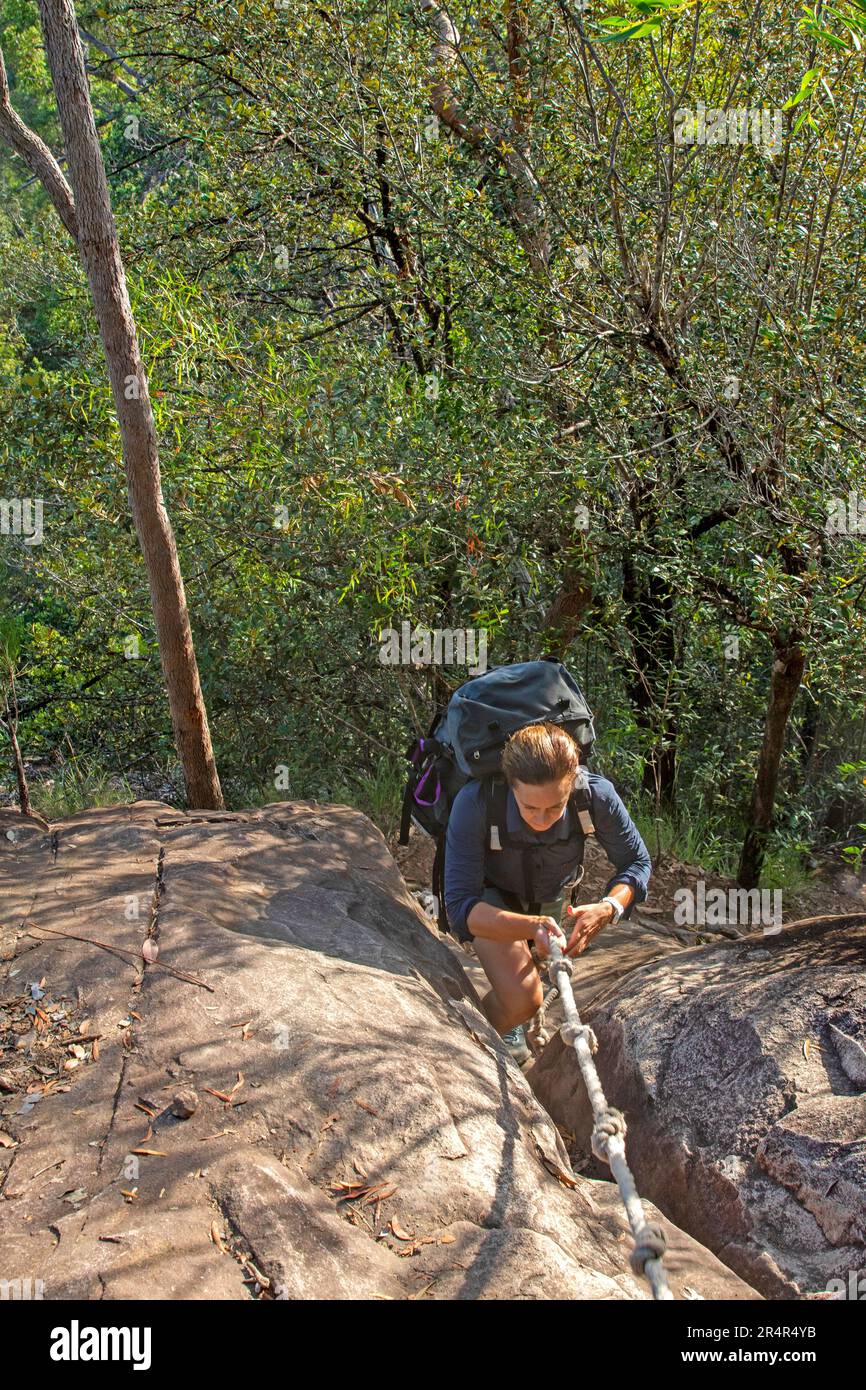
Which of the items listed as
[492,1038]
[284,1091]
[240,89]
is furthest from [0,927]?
[240,89]

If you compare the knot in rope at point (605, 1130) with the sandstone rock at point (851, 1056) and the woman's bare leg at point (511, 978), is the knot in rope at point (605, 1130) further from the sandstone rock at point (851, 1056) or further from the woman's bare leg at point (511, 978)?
the woman's bare leg at point (511, 978)

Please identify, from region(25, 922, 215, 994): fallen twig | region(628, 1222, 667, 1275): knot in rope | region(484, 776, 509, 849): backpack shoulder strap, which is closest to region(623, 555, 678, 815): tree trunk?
region(484, 776, 509, 849): backpack shoulder strap

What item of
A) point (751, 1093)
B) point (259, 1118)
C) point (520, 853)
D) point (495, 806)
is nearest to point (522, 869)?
point (520, 853)

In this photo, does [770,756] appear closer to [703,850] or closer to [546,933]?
[703,850]

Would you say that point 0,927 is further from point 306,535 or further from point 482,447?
point 482,447

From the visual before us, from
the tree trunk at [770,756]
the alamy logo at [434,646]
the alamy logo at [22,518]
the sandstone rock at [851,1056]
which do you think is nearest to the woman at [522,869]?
the sandstone rock at [851,1056]

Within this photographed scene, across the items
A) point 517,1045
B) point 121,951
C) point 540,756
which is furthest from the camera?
point 517,1045

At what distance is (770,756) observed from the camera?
695 cm

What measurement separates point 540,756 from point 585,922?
2.18ft

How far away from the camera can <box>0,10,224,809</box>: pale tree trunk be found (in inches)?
197

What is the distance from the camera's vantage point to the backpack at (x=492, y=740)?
14.3ft

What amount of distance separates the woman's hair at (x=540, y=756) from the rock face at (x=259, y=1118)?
2.77 ft

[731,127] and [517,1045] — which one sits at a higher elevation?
[731,127]

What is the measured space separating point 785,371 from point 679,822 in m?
3.13
